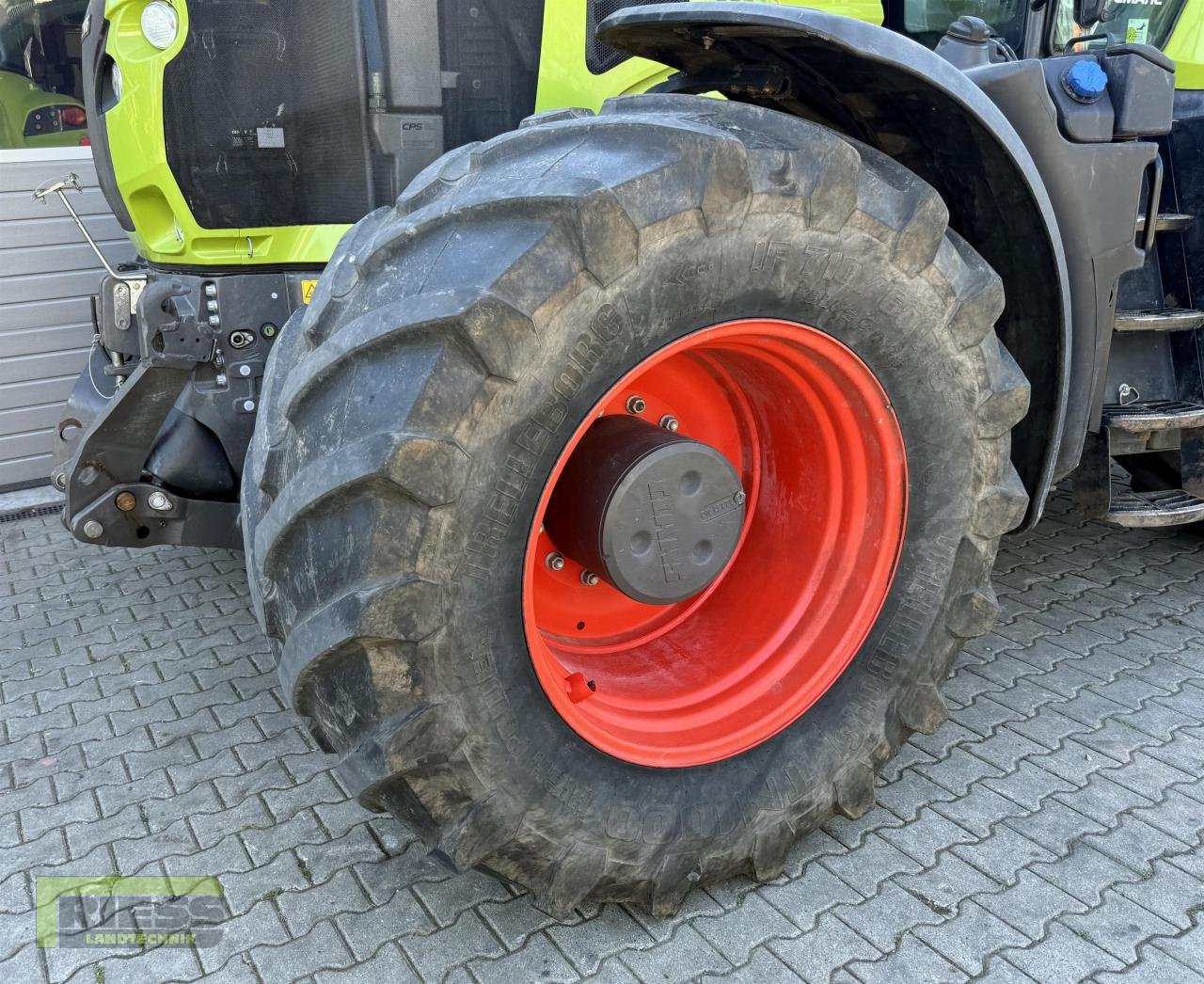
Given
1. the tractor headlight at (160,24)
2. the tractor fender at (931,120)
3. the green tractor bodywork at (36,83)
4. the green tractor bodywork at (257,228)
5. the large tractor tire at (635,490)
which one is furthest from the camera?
the green tractor bodywork at (36,83)

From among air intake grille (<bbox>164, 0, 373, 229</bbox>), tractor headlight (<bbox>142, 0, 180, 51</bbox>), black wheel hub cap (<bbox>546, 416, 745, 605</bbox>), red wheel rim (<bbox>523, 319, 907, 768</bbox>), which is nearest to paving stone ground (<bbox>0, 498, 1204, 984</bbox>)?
red wheel rim (<bbox>523, 319, 907, 768</bbox>)

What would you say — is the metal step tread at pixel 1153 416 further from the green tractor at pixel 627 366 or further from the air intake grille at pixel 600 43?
the air intake grille at pixel 600 43

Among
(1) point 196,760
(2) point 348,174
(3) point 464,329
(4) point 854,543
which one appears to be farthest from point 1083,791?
(2) point 348,174

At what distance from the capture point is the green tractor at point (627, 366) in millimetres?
1665

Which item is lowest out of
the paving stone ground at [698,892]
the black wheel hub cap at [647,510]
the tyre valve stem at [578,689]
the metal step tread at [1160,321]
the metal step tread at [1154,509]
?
the paving stone ground at [698,892]

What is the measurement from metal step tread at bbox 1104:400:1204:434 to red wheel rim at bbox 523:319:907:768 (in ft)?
3.65

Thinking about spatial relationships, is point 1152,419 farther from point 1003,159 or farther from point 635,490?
point 635,490

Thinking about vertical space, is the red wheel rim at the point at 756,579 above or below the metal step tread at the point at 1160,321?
below

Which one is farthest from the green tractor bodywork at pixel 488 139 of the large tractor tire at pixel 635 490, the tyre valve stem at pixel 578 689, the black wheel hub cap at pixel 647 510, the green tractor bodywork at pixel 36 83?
the green tractor bodywork at pixel 36 83

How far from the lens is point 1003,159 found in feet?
7.23

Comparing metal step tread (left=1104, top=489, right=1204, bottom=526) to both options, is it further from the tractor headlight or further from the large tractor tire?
the tractor headlight

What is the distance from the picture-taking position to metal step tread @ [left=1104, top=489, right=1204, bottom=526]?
9.99 ft

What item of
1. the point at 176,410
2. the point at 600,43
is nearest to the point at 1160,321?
the point at 600,43

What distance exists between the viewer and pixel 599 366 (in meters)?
1.73
